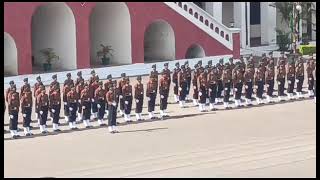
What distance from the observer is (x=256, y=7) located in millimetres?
34406

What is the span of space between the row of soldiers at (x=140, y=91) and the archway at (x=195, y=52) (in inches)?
268

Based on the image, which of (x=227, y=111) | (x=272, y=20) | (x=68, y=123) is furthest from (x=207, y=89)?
(x=272, y=20)

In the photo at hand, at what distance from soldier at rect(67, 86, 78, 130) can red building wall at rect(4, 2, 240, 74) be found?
762cm

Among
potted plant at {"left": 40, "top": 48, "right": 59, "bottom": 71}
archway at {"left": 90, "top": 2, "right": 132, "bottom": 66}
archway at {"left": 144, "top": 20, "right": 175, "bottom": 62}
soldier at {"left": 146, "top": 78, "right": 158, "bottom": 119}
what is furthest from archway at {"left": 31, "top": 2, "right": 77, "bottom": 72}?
soldier at {"left": 146, "top": 78, "right": 158, "bottom": 119}

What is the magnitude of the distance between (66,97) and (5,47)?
8.01m

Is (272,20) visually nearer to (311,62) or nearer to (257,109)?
(311,62)

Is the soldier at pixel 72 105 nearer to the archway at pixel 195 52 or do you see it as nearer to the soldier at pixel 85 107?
the soldier at pixel 85 107

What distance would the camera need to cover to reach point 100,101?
17.3 metres

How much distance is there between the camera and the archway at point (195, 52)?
95.8 feet

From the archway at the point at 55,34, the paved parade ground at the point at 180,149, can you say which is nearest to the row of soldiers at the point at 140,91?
the paved parade ground at the point at 180,149

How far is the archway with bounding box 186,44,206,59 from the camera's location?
29.2 metres

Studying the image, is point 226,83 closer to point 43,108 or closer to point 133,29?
point 43,108

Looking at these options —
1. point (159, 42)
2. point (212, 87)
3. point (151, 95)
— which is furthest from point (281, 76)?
point (159, 42)

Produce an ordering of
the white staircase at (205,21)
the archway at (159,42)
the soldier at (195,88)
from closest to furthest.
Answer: the soldier at (195,88), the white staircase at (205,21), the archway at (159,42)
